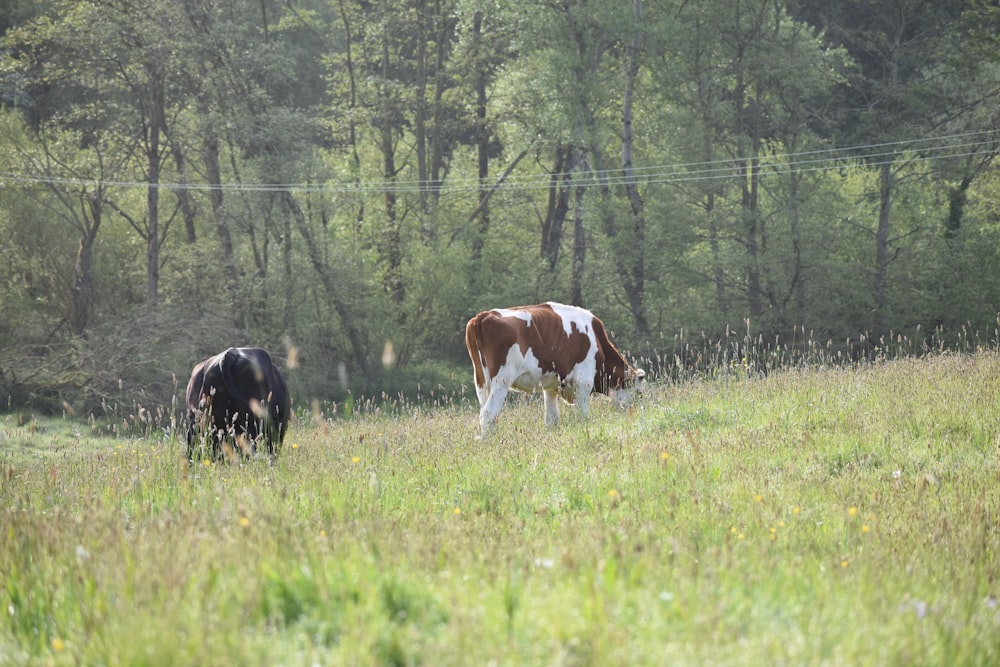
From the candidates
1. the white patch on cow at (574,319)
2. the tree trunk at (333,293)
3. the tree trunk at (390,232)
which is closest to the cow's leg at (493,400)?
the white patch on cow at (574,319)

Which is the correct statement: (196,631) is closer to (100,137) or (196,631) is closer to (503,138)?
(100,137)

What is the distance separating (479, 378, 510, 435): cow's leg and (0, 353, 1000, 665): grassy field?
6.74 feet

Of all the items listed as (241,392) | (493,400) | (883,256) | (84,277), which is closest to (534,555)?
(241,392)

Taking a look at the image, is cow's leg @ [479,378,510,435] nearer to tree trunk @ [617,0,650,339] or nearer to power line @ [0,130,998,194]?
power line @ [0,130,998,194]

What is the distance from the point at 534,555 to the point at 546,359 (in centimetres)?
703

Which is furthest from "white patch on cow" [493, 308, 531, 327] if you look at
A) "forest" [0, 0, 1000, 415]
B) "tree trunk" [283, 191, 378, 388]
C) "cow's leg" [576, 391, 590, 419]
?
"tree trunk" [283, 191, 378, 388]

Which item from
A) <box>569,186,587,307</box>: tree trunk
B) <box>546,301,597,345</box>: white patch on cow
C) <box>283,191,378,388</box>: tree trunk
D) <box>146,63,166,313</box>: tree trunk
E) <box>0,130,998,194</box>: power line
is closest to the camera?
<box>546,301,597,345</box>: white patch on cow

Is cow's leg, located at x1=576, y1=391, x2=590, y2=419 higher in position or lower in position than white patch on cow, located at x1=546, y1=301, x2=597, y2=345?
lower

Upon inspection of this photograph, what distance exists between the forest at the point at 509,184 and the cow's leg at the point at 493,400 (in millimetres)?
16315

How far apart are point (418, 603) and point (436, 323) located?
1161 inches

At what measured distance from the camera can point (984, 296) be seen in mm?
29969

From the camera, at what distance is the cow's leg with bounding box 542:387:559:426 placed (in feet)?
36.3

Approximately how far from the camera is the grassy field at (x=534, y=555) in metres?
3.36

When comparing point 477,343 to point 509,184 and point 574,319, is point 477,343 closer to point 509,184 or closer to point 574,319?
point 574,319
